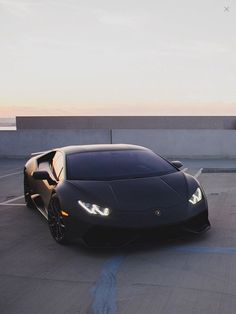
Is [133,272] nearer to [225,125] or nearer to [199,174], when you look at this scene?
[199,174]

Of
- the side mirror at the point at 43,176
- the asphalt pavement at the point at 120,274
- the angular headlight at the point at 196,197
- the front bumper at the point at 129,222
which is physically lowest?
the asphalt pavement at the point at 120,274

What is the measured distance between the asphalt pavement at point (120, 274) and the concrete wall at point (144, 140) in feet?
33.4

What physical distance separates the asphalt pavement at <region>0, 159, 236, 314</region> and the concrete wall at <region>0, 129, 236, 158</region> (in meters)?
10.2

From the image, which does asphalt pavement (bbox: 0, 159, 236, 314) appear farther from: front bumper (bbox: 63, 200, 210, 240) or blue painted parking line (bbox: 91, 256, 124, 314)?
front bumper (bbox: 63, 200, 210, 240)

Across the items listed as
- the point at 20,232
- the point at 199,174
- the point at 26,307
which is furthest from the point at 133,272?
the point at 199,174

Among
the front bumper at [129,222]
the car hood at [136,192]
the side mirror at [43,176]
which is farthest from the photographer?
the side mirror at [43,176]

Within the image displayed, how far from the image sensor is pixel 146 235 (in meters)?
5.27

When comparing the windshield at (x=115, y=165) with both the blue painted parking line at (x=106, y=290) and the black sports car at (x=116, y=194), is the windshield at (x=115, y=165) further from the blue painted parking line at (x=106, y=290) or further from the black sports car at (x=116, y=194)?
the blue painted parking line at (x=106, y=290)

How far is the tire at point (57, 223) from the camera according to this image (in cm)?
567

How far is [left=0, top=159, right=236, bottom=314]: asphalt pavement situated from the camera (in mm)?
3924

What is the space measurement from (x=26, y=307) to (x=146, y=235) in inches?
68.2

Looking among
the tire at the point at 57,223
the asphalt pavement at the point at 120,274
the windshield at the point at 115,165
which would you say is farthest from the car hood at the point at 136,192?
the asphalt pavement at the point at 120,274

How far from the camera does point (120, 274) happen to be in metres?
4.71

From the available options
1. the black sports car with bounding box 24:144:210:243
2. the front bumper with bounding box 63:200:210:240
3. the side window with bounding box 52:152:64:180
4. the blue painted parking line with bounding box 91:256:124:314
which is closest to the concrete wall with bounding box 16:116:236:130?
the side window with bounding box 52:152:64:180
